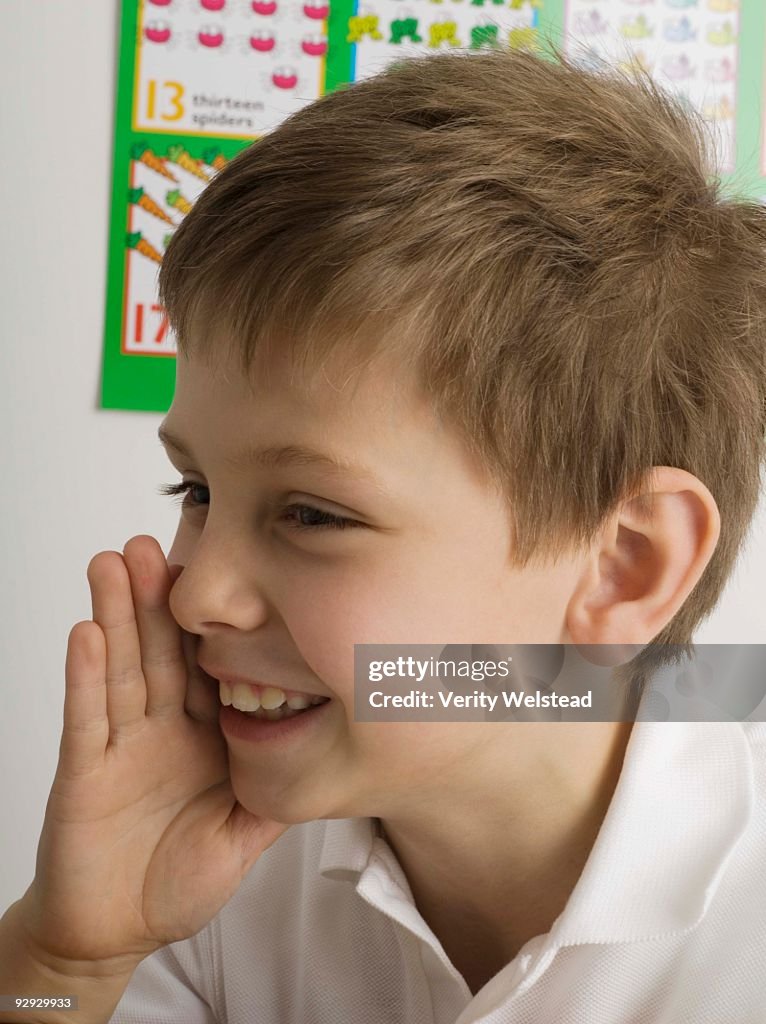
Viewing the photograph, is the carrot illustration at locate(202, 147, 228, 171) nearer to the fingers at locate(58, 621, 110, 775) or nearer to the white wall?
the white wall

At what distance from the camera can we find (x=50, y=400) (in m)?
1.51

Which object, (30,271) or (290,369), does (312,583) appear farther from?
→ (30,271)

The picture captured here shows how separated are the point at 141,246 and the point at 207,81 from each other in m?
0.24

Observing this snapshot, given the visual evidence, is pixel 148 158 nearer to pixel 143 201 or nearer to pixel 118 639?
pixel 143 201

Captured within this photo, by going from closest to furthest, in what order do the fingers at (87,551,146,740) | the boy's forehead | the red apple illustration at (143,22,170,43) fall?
the boy's forehead < the fingers at (87,551,146,740) < the red apple illustration at (143,22,170,43)

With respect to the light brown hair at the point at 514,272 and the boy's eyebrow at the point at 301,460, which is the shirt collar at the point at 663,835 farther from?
the boy's eyebrow at the point at 301,460

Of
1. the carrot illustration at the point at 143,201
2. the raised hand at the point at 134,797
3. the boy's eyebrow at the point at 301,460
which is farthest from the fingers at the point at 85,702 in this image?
the carrot illustration at the point at 143,201

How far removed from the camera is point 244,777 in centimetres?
83

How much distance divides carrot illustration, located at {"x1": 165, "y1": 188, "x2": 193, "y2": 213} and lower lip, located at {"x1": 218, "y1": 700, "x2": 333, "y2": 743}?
2.85 ft

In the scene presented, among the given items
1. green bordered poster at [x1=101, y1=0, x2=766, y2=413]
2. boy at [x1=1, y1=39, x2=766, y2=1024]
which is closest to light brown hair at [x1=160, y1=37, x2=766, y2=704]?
boy at [x1=1, y1=39, x2=766, y2=1024]

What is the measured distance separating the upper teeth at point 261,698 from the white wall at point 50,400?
2.47 ft

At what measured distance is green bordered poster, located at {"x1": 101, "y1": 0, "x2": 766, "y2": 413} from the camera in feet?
4.92

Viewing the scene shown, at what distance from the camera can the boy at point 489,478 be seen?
0.71m

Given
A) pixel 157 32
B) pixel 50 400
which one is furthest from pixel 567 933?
pixel 157 32
